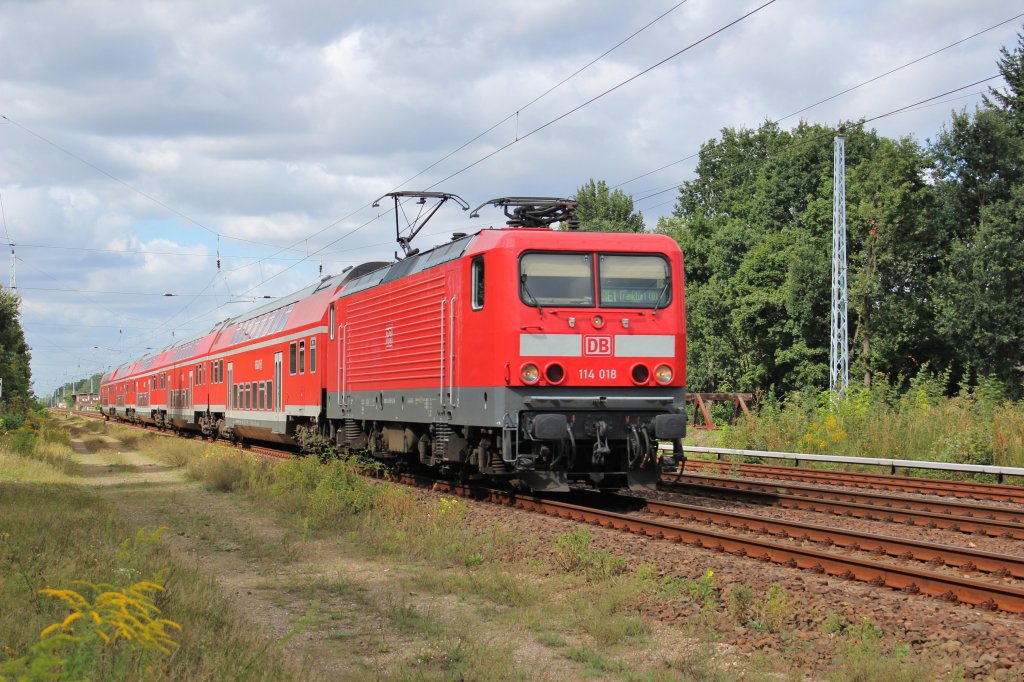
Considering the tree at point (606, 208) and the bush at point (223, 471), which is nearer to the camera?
the bush at point (223, 471)

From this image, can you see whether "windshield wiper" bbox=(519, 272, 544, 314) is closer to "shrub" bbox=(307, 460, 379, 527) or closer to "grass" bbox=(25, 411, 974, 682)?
"grass" bbox=(25, 411, 974, 682)

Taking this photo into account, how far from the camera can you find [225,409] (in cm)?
3127

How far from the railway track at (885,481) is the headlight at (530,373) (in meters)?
7.30

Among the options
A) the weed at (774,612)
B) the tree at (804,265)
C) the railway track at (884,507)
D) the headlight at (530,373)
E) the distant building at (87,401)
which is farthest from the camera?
the distant building at (87,401)

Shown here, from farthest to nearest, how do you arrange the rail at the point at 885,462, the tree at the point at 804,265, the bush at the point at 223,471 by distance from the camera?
the tree at the point at 804,265, the bush at the point at 223,471, the rail at the point at 885,462

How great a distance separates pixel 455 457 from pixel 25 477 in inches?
383

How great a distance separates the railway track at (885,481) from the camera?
15062mm

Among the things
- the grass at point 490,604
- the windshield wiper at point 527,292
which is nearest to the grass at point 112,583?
the grass at point 490,604

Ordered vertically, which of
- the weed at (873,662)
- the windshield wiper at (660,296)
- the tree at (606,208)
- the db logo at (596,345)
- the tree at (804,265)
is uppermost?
the tree at (606,208)

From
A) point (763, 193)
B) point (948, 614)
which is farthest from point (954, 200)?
point (948, 614)

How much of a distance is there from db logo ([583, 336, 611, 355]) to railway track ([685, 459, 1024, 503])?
21.3 ft

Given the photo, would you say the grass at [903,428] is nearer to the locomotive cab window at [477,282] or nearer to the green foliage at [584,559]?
the locomotive cab window at [477,282]

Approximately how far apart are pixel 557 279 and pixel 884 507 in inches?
207

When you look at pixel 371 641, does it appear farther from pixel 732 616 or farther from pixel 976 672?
pixel 976 672
